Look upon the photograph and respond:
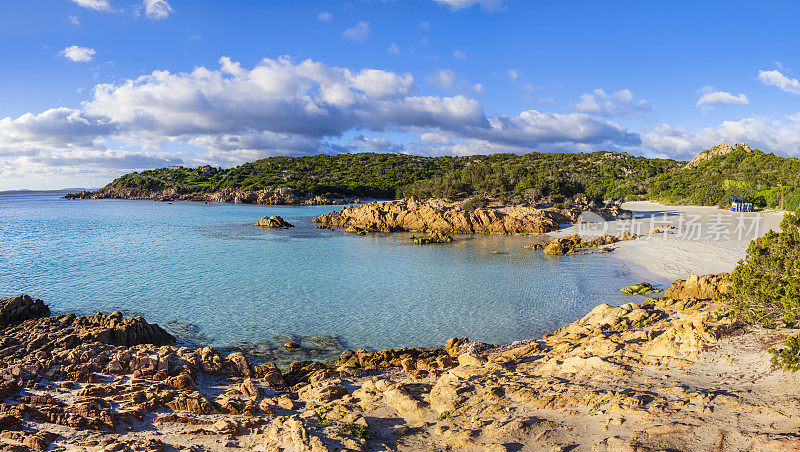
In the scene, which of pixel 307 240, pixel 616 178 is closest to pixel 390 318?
pixel 307 240

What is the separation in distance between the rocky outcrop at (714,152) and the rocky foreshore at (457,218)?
59.9 metres

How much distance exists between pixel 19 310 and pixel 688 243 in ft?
129

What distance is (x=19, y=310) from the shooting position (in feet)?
51.5

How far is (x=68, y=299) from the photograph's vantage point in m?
19.8

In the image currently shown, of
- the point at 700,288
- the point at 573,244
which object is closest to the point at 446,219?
the point at 573,244

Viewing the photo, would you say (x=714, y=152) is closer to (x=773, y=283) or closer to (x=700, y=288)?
(x=700, y=288)

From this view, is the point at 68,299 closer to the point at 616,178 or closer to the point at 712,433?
the point at 712,433

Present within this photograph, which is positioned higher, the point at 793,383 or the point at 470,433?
the point at 793,383

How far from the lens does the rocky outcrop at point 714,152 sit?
9644 centimetres

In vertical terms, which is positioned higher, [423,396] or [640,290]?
[640,290]

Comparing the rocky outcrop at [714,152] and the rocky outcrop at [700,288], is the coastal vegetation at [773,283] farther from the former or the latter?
the rocky outcrop at [714,152]

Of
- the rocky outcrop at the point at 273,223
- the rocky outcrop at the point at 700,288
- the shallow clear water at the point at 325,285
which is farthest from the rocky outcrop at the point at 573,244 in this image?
the rocky outcrop at the point at 273,223

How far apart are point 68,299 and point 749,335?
25724 millimetres

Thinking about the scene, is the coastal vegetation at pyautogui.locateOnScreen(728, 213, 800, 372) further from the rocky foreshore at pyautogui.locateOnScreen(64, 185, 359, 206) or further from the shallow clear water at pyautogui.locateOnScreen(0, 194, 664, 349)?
the rocky foreshore at pyautogui.locateOnScreen(64, 185, 359, 206)
